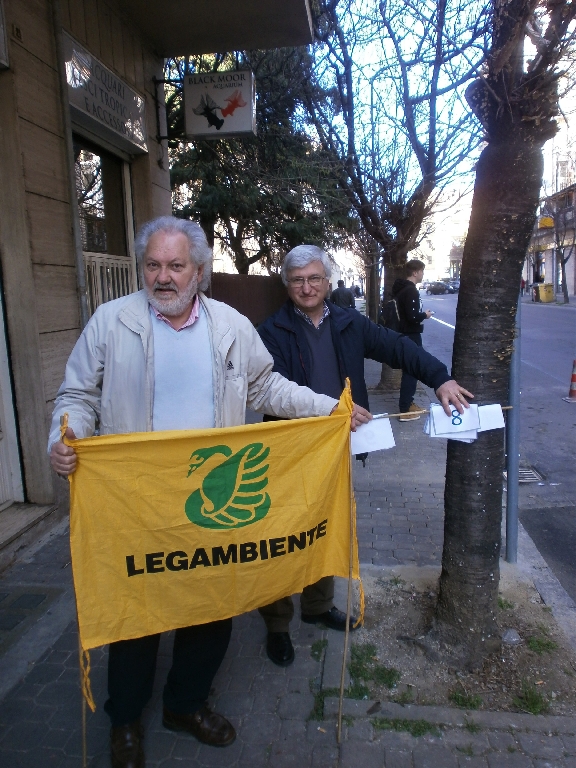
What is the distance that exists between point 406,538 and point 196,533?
245 cm

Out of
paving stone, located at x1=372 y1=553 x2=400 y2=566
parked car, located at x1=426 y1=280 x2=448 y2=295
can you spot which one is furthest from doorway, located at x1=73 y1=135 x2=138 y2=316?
parked car, located at x1=426 y1=280 x2=448 y2=295

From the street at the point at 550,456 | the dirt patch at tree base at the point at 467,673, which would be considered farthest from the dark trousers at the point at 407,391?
the dirt patch at tree base at the point at 467,673

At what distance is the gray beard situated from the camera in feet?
7.59

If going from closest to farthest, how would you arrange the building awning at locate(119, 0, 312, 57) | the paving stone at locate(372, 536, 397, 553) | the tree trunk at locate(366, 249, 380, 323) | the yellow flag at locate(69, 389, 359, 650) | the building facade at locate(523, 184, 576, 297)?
the yellow flag at locate(69, 389, 359, 650) < the paving stone at locate(372, 536, 397, 553) < the building awning at locate(119, 0, 312, 57) < the tree trunk at locate(366, 249, 380, 323) < the building facade at locate(523, 184, 576, 297)

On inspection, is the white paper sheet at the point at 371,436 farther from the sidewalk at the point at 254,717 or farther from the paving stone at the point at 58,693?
the paving stone at the point at 58,693

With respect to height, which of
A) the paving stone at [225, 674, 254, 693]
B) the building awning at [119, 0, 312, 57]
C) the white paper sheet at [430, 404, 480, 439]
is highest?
the building awning at [119, 0, 312, 57]

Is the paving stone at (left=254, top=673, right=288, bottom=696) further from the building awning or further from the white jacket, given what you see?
the building awning

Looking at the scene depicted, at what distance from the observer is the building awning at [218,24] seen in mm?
6020

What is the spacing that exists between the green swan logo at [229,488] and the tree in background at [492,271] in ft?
3.45


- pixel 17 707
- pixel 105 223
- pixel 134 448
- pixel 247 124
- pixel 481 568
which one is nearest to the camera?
pixel 134 448

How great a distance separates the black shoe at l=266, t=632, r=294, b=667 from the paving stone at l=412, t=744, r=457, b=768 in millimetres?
757

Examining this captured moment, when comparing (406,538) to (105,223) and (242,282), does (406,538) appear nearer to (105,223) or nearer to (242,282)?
(105,223)

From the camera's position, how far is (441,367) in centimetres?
279

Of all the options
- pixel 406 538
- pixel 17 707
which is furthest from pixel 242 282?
pixel 17 707
